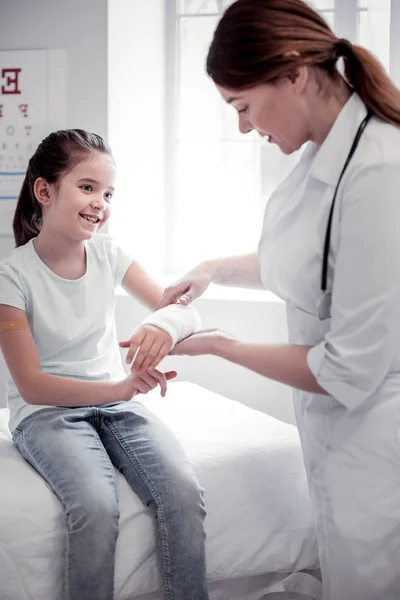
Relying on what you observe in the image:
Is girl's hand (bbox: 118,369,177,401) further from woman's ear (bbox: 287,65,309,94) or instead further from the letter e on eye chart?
the letter e on eye chart

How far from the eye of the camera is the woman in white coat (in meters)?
1.17

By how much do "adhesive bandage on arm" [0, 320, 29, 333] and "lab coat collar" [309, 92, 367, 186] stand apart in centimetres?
71

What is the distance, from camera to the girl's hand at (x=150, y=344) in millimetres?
1434

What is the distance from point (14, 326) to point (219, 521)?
1.95ft

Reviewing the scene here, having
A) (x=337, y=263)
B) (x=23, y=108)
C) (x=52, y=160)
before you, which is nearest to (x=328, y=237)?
(x=337, y=263)

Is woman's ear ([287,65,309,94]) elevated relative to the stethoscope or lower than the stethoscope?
elevated

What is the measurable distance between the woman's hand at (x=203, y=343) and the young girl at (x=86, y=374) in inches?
1.0

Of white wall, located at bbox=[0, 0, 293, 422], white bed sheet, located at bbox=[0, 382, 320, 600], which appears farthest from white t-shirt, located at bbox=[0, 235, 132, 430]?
white wall, located at bbox=[0, 0, 293, 422]

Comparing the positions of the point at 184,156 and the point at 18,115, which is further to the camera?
the point at 184,156

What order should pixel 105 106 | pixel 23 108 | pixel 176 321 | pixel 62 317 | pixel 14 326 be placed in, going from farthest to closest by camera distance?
pixel 23 108
pixel 105 106
pixel 62 317
pixel 14 326
pixel 176 321

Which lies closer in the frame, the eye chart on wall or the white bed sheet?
the white bed sheet

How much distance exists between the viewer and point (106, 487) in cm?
143

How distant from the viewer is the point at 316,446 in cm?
137

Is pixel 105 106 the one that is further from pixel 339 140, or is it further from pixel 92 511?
pixel 92 511
